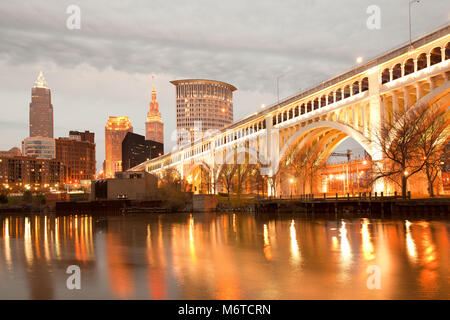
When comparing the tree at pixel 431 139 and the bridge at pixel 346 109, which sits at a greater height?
the bridge at pixel 346 109

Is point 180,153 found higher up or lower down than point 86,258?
higher up

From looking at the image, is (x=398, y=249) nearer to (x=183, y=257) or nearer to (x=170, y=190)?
(x=183, y=257)

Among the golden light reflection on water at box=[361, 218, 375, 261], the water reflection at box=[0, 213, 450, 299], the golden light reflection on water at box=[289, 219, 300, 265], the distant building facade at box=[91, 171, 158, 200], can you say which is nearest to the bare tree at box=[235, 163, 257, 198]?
the distant building facade at box=[91, 171, 158, 200]

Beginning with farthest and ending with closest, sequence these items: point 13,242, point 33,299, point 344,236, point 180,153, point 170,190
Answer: point 180,153 < point 170,190 < point 13,242 < point 344,236 < point 33,299

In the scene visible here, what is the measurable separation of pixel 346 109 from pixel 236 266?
4240cm

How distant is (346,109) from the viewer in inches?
2100

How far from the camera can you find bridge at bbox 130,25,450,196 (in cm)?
3991

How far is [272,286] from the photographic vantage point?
12.4m

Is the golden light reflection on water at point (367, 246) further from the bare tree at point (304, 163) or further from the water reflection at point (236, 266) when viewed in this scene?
the bare tree at point (304, 163)

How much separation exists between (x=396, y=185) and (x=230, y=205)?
81.3 ft

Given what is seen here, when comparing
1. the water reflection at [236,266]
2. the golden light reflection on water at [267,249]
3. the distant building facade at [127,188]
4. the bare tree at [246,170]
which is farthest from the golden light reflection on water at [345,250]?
the distant building facade at [127,188]

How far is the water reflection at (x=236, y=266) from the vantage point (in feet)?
39.1

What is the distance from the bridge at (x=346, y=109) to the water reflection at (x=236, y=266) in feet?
67.6
